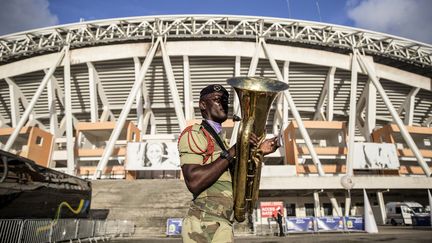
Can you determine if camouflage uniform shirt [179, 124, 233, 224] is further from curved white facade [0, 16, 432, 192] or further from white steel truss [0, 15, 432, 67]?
white steel truss [0, 15, 432, 67]

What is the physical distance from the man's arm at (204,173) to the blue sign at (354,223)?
18641 mm

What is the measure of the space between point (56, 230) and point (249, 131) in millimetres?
11054

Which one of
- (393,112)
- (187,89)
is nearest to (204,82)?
(187,89)

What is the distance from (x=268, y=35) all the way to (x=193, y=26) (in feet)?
28.7

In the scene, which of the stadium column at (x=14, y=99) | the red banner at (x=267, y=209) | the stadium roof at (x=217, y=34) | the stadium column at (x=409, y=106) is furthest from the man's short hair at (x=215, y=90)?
the stadium column at (x=14, y=99)

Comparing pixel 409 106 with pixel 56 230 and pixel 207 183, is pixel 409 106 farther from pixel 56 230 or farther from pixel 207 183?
pixel 207 183

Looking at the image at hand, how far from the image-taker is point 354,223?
17.9 meters

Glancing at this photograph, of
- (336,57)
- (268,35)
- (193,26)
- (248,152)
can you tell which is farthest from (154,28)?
(248,152)

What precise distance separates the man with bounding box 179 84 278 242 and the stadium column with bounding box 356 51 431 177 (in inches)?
1378

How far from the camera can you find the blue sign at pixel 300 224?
58.1 ft

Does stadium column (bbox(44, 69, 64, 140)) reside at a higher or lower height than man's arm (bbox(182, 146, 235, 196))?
higher

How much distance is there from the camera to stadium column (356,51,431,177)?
30695 mm

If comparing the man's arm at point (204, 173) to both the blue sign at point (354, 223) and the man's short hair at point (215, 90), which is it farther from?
the blue sign at point (354, 223)

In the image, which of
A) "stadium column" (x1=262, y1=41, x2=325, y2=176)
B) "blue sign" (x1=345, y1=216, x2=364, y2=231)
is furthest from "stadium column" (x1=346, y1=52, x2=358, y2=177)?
"blue sign" (x1=345, y1=216, x2=364, y2=231)
